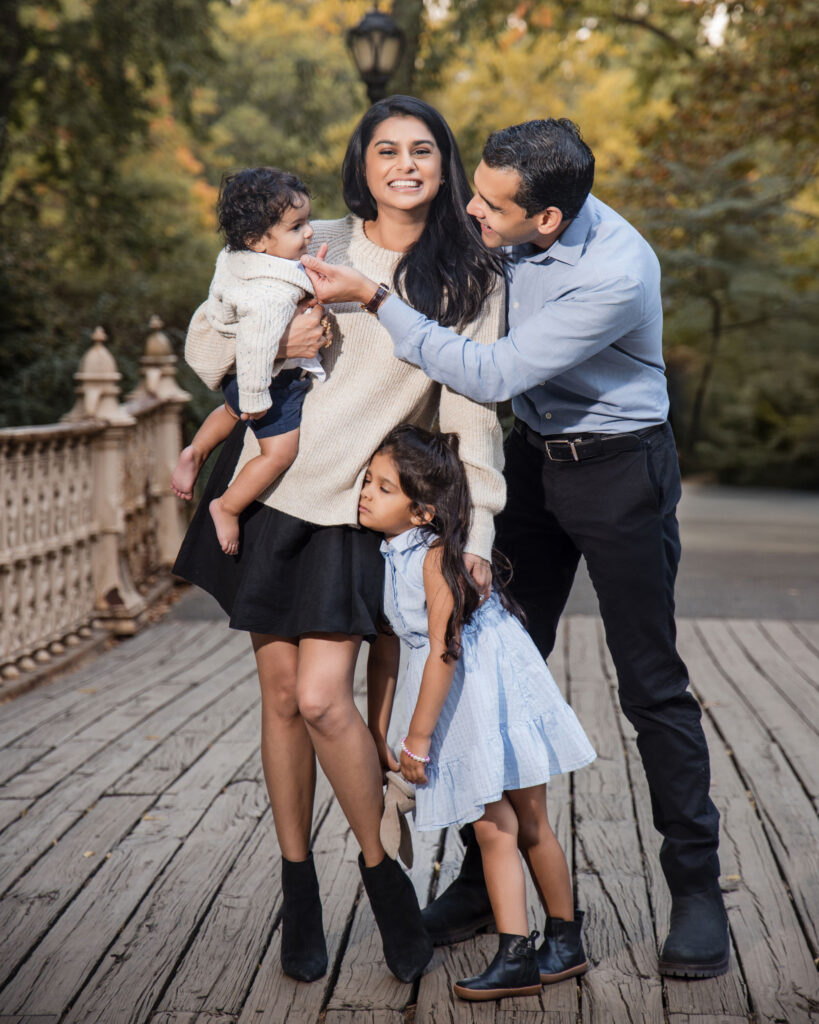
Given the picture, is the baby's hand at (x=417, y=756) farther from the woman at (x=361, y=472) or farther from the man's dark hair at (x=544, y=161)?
the man's dark hair at (x=544, y=161)

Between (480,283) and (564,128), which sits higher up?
(564,128)

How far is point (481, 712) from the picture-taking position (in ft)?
8.51

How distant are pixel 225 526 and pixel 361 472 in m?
0.34

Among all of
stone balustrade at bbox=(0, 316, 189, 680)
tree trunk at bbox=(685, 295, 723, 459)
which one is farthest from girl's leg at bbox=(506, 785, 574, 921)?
tree trunk at bbox=(685, 295, 723, 459)

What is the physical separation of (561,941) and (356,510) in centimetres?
112

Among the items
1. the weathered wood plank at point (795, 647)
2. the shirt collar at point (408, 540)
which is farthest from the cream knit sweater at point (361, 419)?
the weathered wood plank at point (795, 647)

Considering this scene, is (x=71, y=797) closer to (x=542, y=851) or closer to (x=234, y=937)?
(x=234, y=937)

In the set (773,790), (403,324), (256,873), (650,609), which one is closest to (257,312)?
(403,324)

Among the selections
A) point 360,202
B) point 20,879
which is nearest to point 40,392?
point 20,879

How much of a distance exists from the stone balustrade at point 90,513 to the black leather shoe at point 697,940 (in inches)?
140

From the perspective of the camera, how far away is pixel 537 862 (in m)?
2.69

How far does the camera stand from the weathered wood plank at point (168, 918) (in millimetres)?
2580

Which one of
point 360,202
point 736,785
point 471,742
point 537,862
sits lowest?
point 736,785

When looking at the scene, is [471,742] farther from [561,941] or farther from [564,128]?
[564,128]
